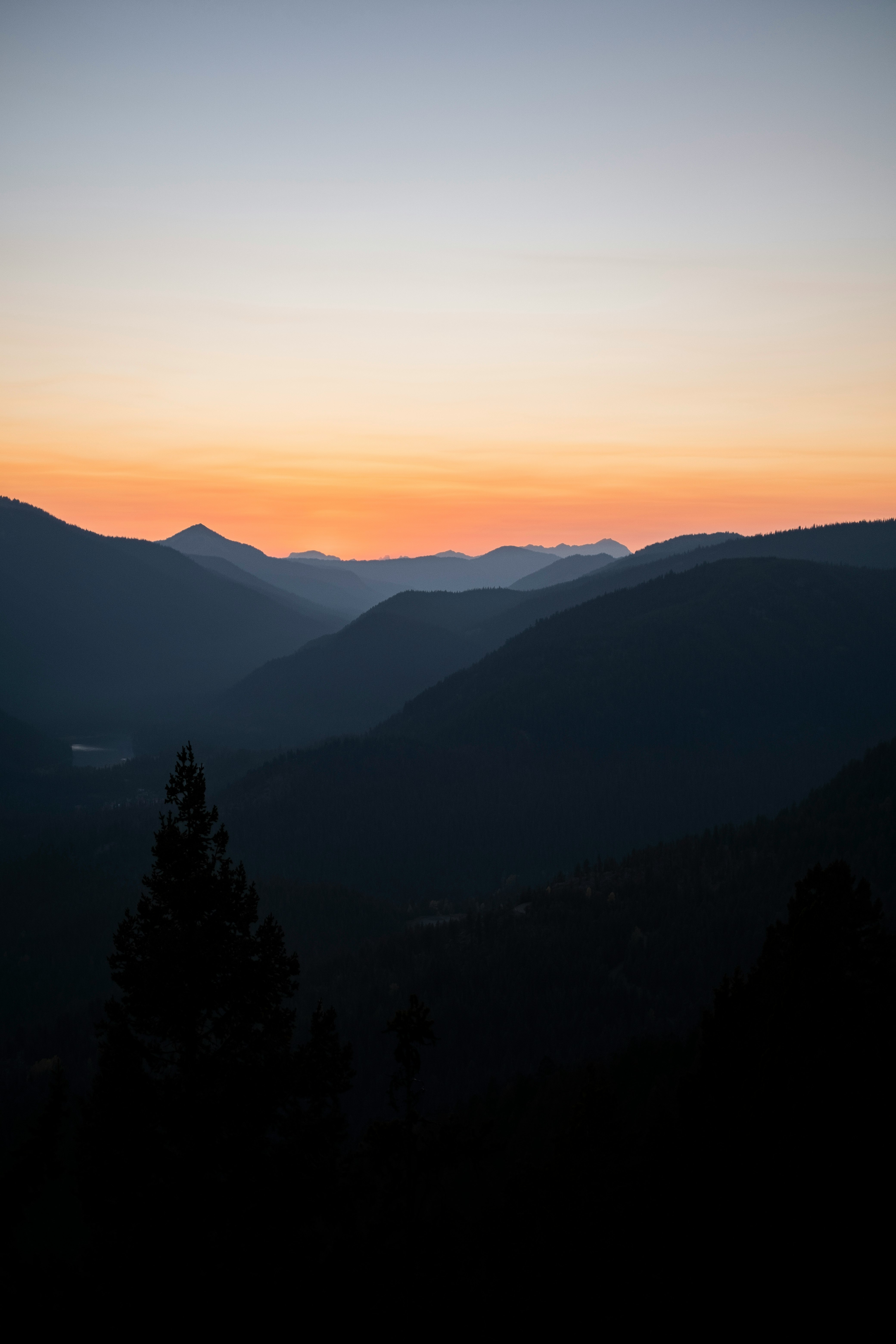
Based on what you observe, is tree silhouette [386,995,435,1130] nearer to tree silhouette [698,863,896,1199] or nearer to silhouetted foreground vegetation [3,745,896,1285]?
silhouetted foreground vegetation [3,745,896,1285]

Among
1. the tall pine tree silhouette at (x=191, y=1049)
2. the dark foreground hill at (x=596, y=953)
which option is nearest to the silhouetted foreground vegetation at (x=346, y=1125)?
the tall pine tree silhouette at (x=191, y=1049)

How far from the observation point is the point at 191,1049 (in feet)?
61.6

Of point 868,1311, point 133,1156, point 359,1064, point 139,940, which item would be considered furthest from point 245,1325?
point 359,1064

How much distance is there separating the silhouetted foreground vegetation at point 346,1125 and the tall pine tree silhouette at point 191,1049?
5 cm

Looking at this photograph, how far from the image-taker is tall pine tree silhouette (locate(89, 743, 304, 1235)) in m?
17.7

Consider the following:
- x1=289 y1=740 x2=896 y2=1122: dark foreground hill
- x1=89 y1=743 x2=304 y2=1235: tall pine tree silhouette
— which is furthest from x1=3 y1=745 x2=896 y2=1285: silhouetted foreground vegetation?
x1=289 y1=740 x2=896 y2=1122: dark foreground hill

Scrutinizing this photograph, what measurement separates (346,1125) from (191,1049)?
4824 mm

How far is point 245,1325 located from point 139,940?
8.24 meters

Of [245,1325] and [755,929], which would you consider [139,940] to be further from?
[755,929]

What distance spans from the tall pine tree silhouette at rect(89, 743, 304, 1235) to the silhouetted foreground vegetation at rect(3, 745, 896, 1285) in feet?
0.16

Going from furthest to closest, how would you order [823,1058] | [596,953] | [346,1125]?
1. [596,953]
2. [346,1125]
3. [823,1058]

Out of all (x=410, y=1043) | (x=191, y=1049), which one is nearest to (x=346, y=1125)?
(x=410, y=1043)

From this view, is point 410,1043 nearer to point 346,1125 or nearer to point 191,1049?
point 346,1125

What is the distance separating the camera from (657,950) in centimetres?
8344
